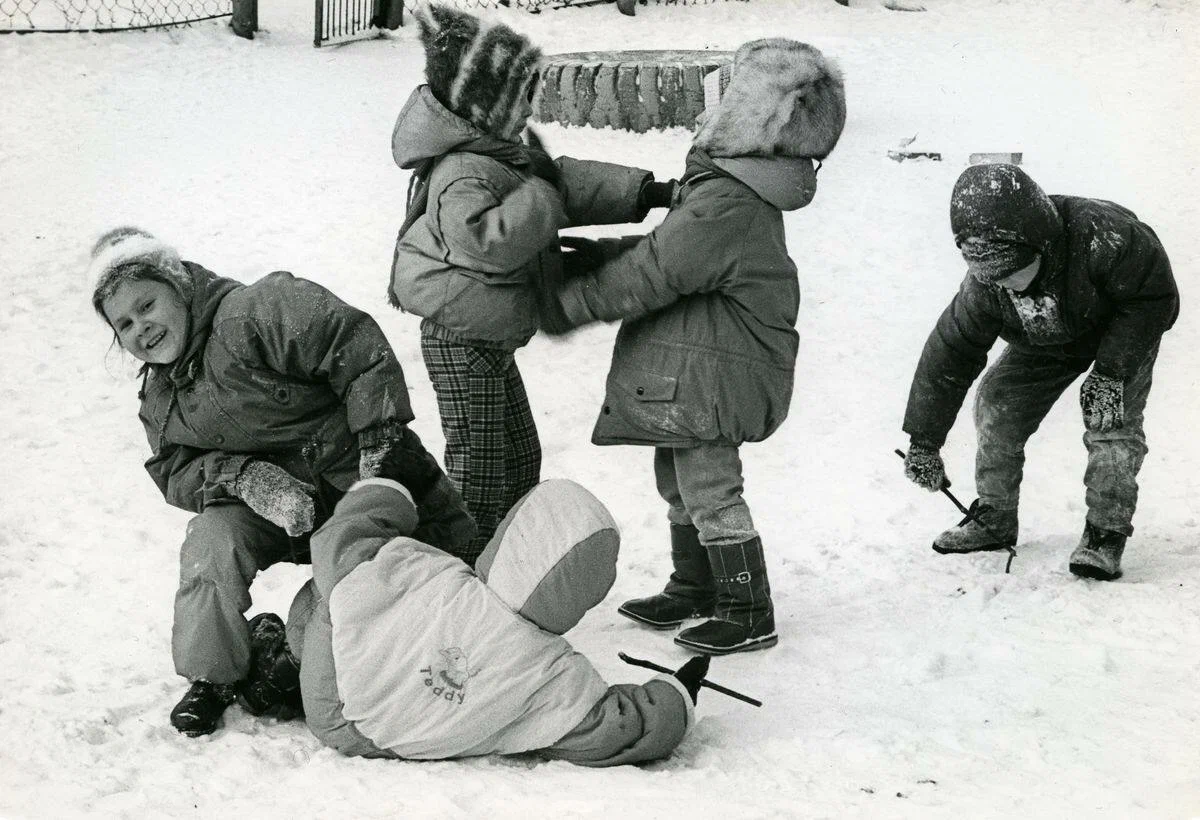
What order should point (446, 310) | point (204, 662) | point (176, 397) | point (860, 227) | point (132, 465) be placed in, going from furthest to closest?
1. point (860, 227)
2. point (132, 465)
3. point (446, 310)
4. point (176, 397)
5. point (204, 662)

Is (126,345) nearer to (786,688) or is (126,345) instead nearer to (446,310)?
(446,310)

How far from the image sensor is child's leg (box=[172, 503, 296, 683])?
2.96 m

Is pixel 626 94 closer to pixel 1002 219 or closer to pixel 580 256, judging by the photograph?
pixel 580 256

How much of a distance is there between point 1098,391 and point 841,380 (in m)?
1.85

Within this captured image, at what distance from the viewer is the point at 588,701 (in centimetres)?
266

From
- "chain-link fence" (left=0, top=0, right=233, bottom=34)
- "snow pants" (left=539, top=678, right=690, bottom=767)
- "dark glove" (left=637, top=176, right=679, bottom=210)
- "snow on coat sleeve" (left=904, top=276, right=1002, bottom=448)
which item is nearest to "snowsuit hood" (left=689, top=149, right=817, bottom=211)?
"dark glove" (left=637, top=176, right=679, bottom=210)

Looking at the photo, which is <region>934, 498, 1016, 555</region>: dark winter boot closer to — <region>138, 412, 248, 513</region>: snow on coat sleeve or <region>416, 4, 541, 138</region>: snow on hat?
<region>416, 4, 541, 138</region>: snow on hat

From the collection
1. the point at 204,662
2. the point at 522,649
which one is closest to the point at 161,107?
the point at 204,662

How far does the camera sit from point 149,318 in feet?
10.1

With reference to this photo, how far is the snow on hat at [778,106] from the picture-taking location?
3219 mm

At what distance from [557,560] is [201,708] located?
91cm

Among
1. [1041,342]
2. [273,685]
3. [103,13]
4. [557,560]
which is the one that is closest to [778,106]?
[1041,342]

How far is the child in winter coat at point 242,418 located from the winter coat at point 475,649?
392mm

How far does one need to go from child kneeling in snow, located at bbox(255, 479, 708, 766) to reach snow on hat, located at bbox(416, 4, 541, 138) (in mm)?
1145
